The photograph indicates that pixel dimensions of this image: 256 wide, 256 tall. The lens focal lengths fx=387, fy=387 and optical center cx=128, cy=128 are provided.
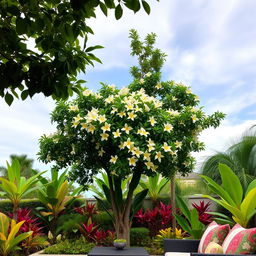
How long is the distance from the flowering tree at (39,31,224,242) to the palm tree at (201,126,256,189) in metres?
2.11

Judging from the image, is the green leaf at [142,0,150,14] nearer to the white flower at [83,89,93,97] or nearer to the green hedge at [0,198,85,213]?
the white flower at [83,89,93,97]

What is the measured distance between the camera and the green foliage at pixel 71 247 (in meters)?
7.52

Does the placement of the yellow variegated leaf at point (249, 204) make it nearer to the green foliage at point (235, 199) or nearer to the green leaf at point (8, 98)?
the green foliage at point (235, 199)

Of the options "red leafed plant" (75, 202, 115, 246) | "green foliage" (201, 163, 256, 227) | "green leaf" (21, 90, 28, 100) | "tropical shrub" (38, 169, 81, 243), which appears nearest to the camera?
"green leaf" (21, 90, 28, 100)

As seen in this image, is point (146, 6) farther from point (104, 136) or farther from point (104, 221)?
point (104, 221)

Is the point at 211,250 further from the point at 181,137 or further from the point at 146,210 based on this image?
the point at 146,210

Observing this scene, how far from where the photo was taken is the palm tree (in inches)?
374

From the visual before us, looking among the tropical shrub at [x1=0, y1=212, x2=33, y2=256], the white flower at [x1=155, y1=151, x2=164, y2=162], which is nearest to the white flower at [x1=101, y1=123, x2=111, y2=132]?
the white flower at [x1=155, y1=151, x2=164, y2=162]

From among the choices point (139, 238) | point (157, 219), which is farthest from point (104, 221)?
point (157, 219)

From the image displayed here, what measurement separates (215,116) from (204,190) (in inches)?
110

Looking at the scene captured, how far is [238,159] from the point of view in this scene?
991 cm

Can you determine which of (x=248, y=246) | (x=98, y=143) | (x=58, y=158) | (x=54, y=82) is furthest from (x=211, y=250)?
(x=58, y=158)

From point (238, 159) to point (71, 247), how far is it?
15.7 feet

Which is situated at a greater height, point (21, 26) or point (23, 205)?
point (21, 26)
